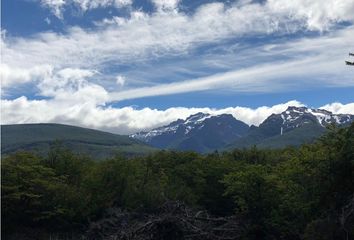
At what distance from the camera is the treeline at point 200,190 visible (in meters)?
19.7

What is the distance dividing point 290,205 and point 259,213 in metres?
→ 4.82

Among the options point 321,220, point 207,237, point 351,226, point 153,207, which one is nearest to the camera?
point 351,226

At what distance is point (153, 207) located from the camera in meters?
35.7

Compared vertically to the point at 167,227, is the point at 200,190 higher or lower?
higher

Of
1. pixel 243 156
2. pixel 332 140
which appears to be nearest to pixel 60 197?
pixel 332 140

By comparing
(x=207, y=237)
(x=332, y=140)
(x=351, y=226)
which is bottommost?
(x=207, y=237)

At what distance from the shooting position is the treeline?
19.7 meters

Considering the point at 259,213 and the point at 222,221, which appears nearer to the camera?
the point at 222,221

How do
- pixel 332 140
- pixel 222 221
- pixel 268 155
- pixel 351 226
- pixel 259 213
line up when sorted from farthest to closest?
pixel 268 155
pixel 259 213
pixel 222 221
pixel 332 140
pixel 351 226

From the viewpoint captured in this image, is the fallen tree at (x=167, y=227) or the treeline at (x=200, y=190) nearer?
the treeline at (x=200, y=190)

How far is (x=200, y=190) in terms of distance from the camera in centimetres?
4066

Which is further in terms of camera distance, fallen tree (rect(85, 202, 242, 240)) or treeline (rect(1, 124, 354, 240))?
fallen tree (rect(85, 202, 242, 240))

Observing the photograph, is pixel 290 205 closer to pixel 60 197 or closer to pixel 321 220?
pixel 321 220

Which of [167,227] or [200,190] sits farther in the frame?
[200,190]
